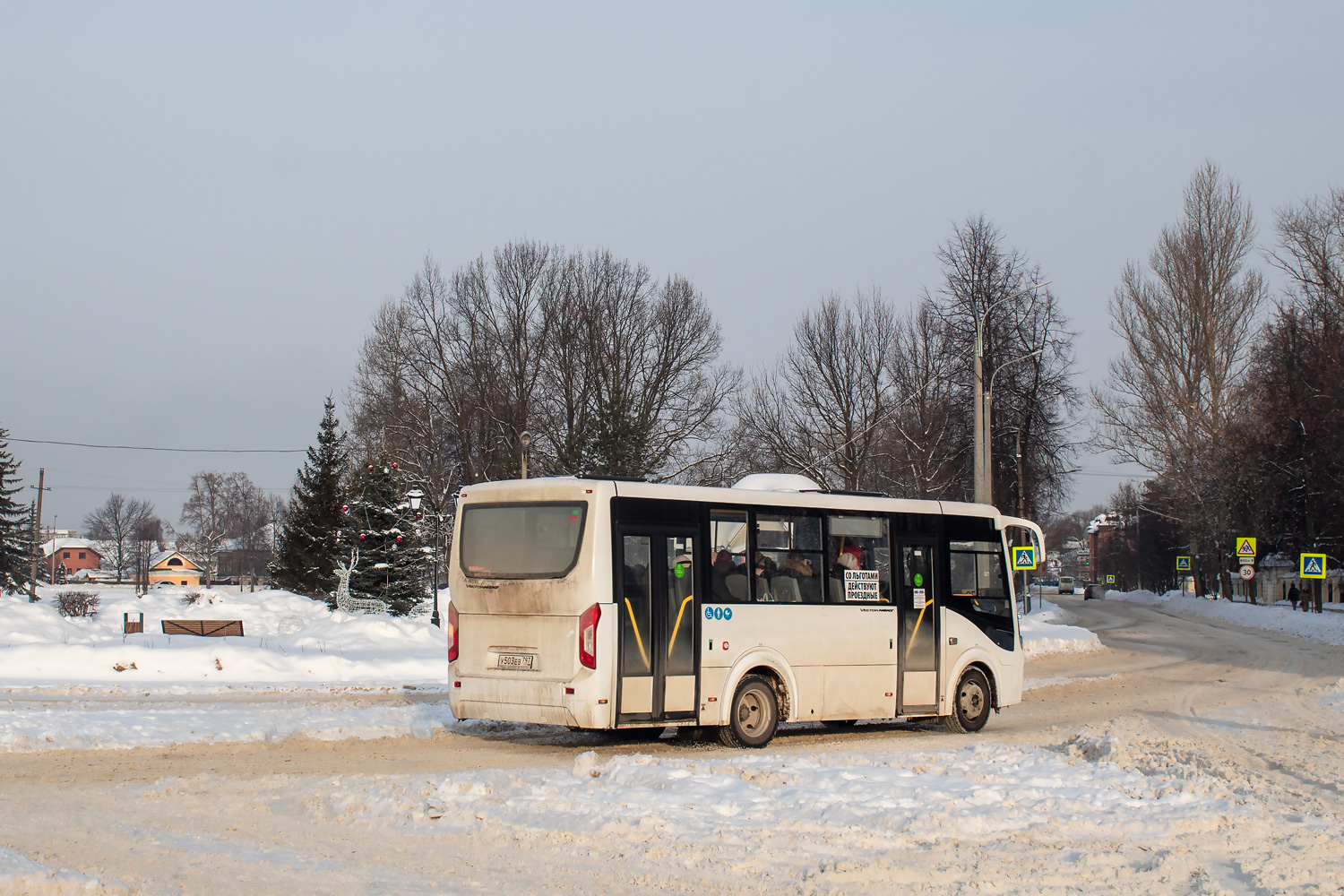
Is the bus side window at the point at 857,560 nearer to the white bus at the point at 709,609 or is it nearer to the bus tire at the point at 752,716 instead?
the white bus at the point at 709,609

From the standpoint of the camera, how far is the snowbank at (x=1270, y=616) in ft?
135

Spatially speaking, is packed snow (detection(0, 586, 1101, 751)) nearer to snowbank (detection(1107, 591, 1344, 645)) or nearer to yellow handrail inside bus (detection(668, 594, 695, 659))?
yellow handrail inside bus (detection(668, 594, 695, 659))

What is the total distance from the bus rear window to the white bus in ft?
0.05

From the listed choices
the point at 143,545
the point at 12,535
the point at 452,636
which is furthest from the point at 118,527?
the point at 452,636

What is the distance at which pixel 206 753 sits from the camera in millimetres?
11398

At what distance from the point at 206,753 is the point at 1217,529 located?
65715 millimetres

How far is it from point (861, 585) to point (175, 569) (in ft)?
458

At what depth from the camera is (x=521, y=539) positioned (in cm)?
1207

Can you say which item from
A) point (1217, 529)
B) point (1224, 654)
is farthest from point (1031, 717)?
point (1217, 529)

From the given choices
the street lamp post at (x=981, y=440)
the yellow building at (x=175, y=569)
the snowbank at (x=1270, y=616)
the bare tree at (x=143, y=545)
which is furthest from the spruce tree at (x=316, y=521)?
the yellow building at (x=175, y=569)

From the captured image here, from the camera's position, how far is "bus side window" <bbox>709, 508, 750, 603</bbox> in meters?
12.7

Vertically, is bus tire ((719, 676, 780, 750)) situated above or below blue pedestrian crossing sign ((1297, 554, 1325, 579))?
below

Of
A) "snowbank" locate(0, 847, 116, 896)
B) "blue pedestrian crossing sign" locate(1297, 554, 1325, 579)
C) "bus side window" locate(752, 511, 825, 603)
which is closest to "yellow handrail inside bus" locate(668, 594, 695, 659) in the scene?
"bus side window" locate(752, 511, 825, 603)

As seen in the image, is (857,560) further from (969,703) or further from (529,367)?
(529,367)
